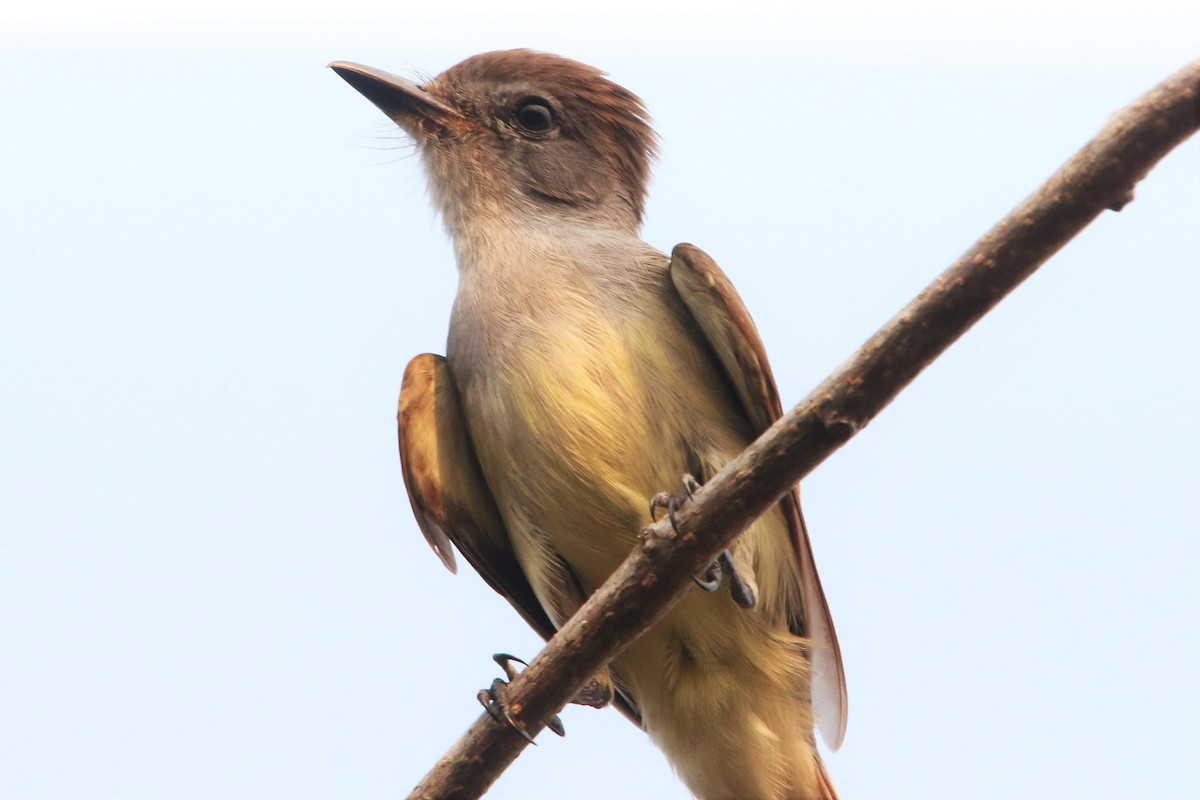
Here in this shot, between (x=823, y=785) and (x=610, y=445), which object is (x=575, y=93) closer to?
(x=610, y=445)

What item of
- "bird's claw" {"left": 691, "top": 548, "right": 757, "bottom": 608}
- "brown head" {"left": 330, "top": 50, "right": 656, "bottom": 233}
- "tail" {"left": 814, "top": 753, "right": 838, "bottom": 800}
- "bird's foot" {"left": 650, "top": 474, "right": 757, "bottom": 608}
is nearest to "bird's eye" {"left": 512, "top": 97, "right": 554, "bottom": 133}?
"brown head" {"left": 330, "top": 50, "right": 656, "bottom": 233}

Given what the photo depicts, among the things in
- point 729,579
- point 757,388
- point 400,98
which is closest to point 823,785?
point 729,579

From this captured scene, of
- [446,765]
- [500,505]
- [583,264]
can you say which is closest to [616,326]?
[583,264]

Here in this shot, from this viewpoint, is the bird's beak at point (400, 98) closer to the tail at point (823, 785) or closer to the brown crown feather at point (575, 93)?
the brown crown feather at point (575, 93)

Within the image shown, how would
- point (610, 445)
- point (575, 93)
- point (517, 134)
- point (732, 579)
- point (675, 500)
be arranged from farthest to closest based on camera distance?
1. point (575, 93)
2. point (517, 134)
3. point (610, 445)
4. point (732, 579)
5. point (675, 500)

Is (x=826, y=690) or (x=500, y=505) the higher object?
(x=826, y=690)

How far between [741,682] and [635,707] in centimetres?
58

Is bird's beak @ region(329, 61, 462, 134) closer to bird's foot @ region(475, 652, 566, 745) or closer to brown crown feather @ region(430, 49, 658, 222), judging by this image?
brown crown feather @ region(430, 49, 658, 222)

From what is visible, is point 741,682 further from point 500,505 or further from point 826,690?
point 500,505

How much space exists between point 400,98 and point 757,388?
7.06ft

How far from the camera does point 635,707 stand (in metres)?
5.21

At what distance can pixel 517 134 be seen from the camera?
5.58 meters

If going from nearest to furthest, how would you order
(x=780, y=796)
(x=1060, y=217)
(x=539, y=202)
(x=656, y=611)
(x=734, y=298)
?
(x=1060, y=217) → (x=656, y=611) → (x=734, y=298) → (x=780, y=796) → (x=539, y=202)

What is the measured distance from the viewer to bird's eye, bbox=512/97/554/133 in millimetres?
5598
